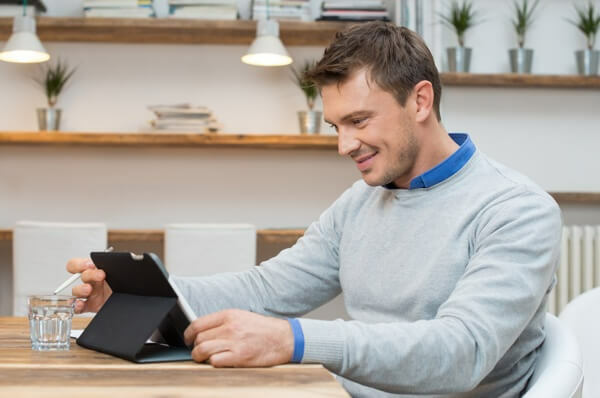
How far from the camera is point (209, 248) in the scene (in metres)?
3.46

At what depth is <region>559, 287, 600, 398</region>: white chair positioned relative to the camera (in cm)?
154

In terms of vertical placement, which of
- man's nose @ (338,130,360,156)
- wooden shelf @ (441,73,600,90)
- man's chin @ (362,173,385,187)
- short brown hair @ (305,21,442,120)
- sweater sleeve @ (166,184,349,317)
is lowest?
sweater sleeve @ (166,184,349,317)

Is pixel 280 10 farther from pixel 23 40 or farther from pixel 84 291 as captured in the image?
pixel 84 291

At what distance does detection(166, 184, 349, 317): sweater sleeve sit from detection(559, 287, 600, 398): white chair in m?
0.47

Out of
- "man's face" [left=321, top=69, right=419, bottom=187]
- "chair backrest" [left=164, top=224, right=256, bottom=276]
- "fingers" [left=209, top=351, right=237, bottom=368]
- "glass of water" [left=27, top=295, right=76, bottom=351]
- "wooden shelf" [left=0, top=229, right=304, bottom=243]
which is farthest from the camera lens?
"wooden shelf" [left=0, top=229, right=304, bottom=243]

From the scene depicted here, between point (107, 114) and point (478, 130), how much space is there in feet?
5.96

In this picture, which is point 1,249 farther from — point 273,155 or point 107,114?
point 273,155

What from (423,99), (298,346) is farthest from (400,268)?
(298,346)

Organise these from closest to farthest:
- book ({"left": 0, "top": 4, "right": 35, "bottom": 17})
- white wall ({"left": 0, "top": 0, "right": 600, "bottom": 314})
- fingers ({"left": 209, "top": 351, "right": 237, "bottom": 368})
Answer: fingers ({"left": 209, "top": 351, "right": 237, "bottom": 368}) < book ({"left": 0, "top": 4, "right": 35, "bottom": 17}) < white wall ({"left": 0, "top": 0, "right": 600, "bottom": 314})

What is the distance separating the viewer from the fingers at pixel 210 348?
3.66ft

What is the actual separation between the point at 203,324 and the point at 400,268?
493mm

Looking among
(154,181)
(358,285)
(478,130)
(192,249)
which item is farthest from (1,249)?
(358,285)

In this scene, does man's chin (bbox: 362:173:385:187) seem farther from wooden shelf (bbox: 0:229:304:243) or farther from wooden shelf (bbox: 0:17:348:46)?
wooden shelf (bbox: 0:17:348:46)

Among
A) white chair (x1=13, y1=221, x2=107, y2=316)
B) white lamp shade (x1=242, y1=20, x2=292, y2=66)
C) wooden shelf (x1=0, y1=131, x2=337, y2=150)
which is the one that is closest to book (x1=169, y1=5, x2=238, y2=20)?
white lamp shade (x1=242, y1=20, x2=292, y2=66)
